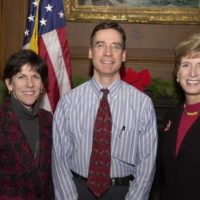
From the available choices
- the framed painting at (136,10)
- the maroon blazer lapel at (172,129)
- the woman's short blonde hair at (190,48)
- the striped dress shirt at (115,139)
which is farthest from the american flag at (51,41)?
the woman's short blonde hair at (190,48)

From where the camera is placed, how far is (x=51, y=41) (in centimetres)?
347

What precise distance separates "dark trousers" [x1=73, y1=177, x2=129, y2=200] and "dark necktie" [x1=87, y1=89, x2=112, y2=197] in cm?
4

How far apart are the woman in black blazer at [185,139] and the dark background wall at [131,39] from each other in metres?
1.96

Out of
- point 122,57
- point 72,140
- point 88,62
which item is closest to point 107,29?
point 122,57

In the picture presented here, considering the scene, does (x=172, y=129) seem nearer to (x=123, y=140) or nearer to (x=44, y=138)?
(x=123, y=140)

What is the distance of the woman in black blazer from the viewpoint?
2000 millimetres

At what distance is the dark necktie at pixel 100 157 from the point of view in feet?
7.15

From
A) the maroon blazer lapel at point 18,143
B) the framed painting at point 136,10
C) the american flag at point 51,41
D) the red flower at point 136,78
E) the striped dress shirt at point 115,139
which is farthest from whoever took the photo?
the framed painting at point 136,10

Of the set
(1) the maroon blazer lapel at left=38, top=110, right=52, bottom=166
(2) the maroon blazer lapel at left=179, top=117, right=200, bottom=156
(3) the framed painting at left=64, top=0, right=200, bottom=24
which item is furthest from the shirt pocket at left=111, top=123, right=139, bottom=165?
(3) the framed painting at left=64, top=0, right=200, bottom=24

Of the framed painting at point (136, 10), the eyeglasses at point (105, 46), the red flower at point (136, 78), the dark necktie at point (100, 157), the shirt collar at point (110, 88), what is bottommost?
the dark necktie at point (100, 157)

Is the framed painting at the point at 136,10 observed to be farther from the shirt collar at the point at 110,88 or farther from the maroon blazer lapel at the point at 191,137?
the maroon blazer lapel at the point at 191,137

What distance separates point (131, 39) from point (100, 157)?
2.43m

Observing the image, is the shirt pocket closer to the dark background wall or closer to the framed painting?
the dark background wall

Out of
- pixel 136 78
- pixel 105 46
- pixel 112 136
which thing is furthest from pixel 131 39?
pixel 112 136
